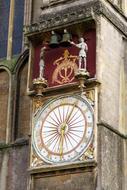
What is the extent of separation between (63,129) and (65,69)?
1225 millimetres

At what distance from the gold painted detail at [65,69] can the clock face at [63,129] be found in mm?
390

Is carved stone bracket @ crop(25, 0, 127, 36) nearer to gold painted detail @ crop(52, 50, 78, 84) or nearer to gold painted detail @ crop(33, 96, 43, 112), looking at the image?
gold painted detail @ crop(52, 50, 78, 84)

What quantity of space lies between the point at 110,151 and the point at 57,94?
62.7 inches

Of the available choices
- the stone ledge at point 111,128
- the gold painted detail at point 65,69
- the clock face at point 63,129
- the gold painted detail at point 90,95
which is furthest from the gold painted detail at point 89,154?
the gold painted detail at point 65,69

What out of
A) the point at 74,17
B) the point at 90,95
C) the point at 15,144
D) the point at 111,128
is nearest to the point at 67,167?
the point at 111,128

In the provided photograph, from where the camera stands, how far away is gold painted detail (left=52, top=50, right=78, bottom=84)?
15039 millimetres

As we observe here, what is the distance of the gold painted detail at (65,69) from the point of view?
15039 mm

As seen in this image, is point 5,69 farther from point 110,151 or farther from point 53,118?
point 110,151

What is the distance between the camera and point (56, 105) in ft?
49.2

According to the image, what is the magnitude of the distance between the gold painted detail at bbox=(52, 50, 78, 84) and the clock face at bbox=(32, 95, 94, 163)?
390 millimetres

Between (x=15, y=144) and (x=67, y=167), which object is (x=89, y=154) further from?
(x=15, y=144)

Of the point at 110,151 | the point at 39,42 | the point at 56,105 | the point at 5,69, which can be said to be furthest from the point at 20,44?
the point at 110,151

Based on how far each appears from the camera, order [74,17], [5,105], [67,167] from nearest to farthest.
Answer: [67,167], [74,17], [5,105]

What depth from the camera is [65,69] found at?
597 inches
